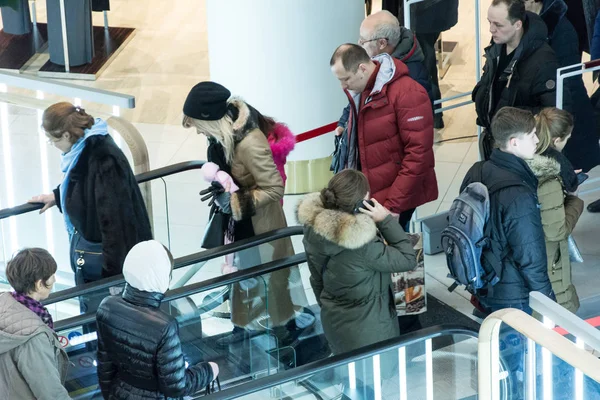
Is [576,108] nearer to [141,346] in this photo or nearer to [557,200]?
[557,200]

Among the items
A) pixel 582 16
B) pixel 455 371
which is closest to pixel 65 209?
pixel 455 371

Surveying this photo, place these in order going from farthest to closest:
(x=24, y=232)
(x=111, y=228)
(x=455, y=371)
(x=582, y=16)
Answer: (x=582, y=16)
(x=24, y=232)
(x=111, y=228)
(x=455, y=371)

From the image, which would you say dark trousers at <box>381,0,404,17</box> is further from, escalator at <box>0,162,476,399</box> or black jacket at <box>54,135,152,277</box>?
black jacket at <box>54,135,152,277</box>

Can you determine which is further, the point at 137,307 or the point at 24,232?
the point at 24,232

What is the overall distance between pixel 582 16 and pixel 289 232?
12.6 ft

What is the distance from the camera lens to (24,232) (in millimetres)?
7344

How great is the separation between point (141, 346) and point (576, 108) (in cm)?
399

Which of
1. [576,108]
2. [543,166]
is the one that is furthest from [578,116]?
[543,166]

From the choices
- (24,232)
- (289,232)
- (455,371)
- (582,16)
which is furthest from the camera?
(582,16)

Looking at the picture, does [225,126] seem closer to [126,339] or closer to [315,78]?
[126,339]

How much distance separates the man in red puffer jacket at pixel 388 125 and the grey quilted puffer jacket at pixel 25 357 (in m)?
2.42


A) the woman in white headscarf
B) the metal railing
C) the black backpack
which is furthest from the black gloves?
the metal railing

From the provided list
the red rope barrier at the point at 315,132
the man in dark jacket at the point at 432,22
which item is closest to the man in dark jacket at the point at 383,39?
the man in dark jacket at the point at 432,22

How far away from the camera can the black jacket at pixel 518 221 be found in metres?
5.42
